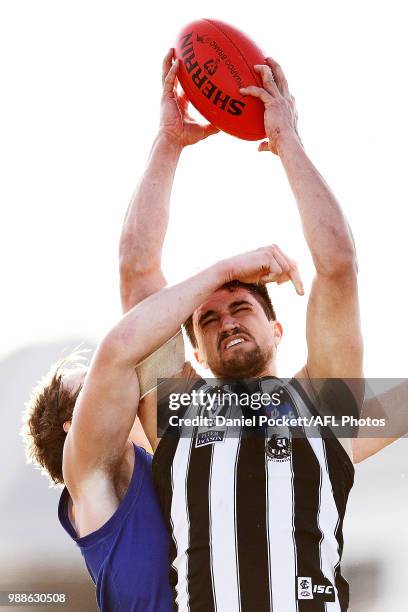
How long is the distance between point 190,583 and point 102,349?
0.86 metres

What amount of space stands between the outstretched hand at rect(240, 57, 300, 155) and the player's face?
620 mm

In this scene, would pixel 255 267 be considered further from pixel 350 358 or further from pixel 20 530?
pixel 20 530

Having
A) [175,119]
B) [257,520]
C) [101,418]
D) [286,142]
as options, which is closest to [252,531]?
[257,520]

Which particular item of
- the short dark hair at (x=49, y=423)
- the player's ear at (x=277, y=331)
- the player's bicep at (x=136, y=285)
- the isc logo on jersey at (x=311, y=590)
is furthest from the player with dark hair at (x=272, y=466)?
the short dark hair at (x=49, y=423)

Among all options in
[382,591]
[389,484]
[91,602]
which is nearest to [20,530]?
[91,602]

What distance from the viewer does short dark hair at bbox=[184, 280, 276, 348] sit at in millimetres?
3406

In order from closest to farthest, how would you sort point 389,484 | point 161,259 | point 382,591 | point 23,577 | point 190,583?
point 190,583
point 161,259
point 23,577
point 382,591
point 389,484

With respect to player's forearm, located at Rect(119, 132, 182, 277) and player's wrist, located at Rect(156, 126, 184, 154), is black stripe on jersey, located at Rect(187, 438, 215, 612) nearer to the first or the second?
player's forearm, located at Rect(119, 132, 182, 277)

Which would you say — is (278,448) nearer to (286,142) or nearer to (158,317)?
(158,317)

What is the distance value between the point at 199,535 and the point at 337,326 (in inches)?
34.7

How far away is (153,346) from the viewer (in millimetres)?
3002

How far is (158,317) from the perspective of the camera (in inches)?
119

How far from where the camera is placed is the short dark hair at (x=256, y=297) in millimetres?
3406

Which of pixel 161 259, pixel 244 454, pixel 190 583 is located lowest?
pixel 190 583
